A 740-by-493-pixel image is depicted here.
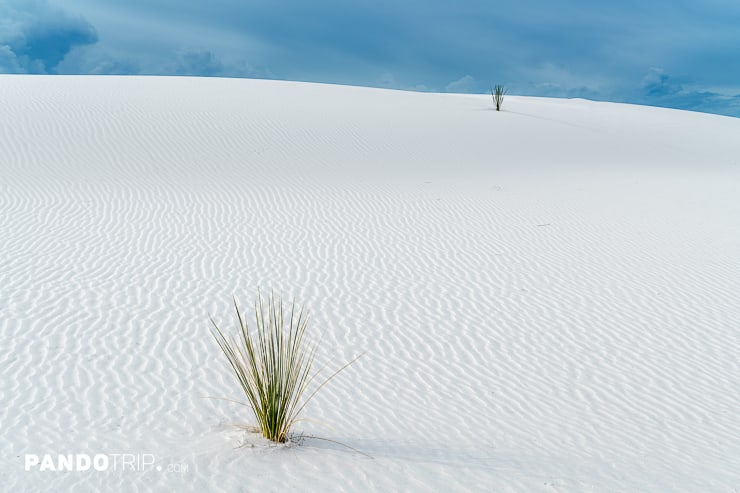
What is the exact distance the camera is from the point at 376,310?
691 cm

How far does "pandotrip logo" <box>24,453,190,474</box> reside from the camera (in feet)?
11.8

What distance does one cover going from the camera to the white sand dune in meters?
3.94

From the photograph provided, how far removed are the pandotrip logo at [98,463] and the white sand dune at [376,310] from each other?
58mm

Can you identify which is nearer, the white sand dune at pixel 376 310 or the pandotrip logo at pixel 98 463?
the pandotrip logo at pixel 98 463

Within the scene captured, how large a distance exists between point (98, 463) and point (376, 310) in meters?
3.72

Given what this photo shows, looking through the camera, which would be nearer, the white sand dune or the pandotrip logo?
the pandotrip logo

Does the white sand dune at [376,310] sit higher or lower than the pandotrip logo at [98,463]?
higher

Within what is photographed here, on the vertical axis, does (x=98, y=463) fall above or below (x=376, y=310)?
below

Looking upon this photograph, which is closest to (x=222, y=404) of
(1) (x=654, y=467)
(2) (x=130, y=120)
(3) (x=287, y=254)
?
(1) (x=654, y=467)

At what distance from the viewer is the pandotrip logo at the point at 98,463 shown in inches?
142

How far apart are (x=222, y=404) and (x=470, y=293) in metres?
3.84

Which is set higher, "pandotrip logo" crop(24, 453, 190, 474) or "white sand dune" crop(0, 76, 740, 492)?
"white sand dune" crop(0, 76, 740, 492)

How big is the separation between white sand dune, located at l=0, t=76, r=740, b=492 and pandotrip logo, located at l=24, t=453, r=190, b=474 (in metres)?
0.06

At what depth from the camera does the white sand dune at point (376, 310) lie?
3.94 m
